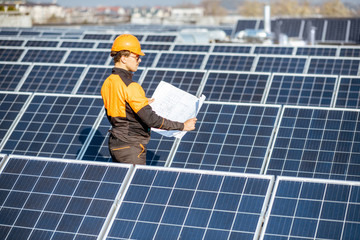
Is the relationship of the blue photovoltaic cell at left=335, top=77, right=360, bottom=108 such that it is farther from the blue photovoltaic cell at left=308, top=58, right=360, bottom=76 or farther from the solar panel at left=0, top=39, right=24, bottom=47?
the solar panel at left=0, top=39, right=24, bottom=47

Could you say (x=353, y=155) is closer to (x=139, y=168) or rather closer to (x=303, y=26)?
(x=139, y=168)

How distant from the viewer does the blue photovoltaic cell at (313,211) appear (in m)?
5.25

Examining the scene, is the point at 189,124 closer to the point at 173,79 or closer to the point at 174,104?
the point at 174,104

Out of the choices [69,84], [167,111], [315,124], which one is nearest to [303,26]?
[69,84]

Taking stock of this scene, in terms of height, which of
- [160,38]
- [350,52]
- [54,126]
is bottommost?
[54,126]

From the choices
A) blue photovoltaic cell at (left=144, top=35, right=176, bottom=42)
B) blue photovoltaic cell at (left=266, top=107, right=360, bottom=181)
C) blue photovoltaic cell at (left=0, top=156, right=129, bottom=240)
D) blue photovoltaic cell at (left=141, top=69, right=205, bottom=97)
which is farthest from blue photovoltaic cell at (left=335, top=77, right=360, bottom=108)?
blue photovoltaic cell at (left=144, top=35, right=176, bottom=42)

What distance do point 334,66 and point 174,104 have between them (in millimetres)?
11357

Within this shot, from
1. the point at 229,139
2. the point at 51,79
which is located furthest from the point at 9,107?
the point at 229,139

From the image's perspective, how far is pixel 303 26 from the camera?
39.3 m

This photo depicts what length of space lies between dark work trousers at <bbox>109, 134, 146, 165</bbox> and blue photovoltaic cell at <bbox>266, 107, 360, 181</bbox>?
2830mm

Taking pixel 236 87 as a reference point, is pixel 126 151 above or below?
below

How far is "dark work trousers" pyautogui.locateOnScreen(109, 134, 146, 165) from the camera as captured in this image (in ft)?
22.7

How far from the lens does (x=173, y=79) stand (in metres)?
12.7

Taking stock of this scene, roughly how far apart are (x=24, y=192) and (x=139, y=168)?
125cm
